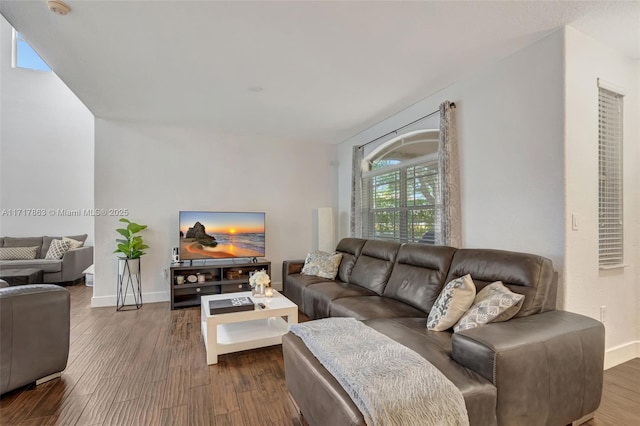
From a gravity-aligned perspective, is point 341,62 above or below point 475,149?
above

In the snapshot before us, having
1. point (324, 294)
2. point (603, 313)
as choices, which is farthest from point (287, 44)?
point (603, 313)

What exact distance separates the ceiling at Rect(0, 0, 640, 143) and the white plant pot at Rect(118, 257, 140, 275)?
6.42ft

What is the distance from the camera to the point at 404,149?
3.93 metres

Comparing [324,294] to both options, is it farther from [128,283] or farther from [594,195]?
[128,283]

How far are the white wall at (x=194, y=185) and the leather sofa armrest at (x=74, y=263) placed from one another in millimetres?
Answer: 1677

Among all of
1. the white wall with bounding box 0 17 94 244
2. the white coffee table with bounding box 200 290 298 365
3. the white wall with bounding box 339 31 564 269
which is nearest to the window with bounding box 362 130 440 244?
the white wall with bounding box 339 31 564 269

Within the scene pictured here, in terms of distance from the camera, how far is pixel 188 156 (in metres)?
4.50

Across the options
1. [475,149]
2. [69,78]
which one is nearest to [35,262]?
[69,78]

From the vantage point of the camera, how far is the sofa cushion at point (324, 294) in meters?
2.95

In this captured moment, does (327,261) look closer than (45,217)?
Yes

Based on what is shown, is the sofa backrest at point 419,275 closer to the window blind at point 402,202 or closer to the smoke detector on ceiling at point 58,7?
the window blind at point 402,202

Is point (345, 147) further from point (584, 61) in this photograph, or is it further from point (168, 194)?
point (584, 61)

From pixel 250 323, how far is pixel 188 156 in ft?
9.02

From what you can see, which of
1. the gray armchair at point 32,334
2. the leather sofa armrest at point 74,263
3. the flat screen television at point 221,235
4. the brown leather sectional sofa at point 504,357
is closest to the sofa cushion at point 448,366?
the brown leather sectional sofa at point 504,357
